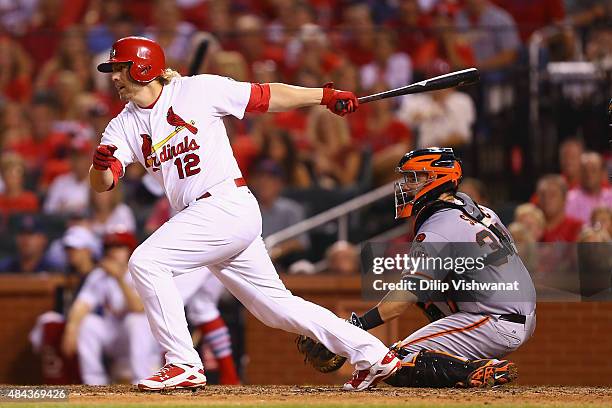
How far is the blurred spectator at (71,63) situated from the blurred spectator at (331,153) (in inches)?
93.3

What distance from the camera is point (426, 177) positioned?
6.85 meters

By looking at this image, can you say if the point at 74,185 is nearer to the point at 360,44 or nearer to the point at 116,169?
the point at 360,44

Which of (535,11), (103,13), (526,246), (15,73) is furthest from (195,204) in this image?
(103,13)

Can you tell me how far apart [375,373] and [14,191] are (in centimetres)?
605

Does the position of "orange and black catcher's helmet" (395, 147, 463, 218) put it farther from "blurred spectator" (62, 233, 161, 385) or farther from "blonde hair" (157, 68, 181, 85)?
"blurred spectator" (62, 233, 161, 385)

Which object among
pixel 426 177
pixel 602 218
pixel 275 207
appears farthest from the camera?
pixel 275 207

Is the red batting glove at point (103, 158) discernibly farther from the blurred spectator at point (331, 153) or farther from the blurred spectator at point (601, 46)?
the blurred spectator at point (601, 46)

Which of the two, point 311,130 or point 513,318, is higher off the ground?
point 311,130

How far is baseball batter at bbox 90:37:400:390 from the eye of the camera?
244 inches

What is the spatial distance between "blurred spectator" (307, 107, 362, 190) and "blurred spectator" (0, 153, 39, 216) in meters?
2.70

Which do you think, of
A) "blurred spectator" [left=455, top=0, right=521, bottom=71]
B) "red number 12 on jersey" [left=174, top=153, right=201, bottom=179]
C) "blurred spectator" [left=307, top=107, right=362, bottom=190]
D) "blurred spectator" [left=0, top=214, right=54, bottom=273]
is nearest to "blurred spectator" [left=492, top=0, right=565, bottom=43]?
"blurred spectator" [left=455, top=0, right=521, bottom=71]

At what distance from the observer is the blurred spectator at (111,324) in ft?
32.2

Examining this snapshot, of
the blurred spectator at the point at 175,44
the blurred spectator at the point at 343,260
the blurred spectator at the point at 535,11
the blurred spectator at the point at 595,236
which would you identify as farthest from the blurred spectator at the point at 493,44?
the blurred spectator at the point at 175,44

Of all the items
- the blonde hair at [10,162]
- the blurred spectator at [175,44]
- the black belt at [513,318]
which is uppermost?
the blurred spectator at [175,44]
